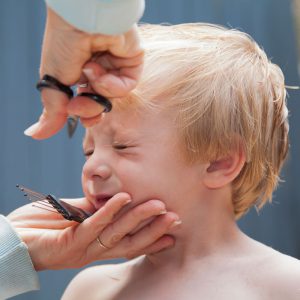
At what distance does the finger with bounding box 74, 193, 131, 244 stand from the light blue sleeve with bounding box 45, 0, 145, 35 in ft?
1.23

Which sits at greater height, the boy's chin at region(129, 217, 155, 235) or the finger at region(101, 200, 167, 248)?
the finger at region(101, 200, 167, 248)

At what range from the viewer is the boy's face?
1.19m

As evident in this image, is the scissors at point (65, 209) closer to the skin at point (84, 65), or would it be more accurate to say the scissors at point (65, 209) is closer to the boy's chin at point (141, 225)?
the boy's chin at point (141, 225)

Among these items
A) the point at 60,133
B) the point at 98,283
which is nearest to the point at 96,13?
the point at 98,283

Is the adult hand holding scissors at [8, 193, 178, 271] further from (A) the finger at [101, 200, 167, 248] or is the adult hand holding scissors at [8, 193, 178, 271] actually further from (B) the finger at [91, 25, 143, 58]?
(B) the finger at [91, 25, 143, 58]

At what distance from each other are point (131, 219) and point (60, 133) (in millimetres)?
1055

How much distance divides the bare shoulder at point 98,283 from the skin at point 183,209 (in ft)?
Result: 0.11

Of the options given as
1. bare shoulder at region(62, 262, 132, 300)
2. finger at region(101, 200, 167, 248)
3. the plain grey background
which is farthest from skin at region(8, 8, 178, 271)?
the plain grey background

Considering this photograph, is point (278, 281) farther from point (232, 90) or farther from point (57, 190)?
point (57, 190)

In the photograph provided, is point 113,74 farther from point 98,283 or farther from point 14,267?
point 98,283

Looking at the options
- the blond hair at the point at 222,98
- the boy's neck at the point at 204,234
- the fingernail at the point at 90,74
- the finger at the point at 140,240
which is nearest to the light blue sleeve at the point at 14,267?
the finger at the point at 140,240

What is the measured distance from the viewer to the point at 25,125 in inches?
82.8

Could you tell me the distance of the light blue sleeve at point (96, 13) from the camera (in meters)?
0.81

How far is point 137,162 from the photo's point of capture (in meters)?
1.20
